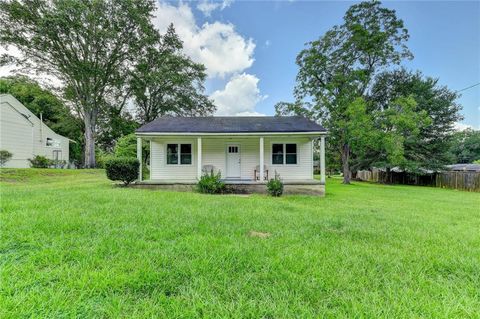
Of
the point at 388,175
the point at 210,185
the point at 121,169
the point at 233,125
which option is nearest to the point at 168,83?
the point at 233,125

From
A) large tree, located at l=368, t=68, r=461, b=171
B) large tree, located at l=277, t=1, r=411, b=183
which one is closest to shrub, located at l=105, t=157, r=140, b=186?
large tree, located at l=277, t=1, r=411, b=183

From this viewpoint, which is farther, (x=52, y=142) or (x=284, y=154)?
(x=52, y=142)

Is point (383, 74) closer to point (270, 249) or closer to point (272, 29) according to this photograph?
point (272, 29)

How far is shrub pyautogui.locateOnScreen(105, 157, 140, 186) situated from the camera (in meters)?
9.70

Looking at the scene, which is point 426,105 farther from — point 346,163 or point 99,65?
point 99,65

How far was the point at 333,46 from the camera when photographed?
64.1ft

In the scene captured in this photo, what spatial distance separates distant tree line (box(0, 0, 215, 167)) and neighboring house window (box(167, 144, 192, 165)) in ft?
41.3

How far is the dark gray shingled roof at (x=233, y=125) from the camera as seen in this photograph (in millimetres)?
10898

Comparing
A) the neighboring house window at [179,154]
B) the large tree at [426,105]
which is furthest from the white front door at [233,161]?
the large tree at [426,105]

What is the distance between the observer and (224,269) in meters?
2.49

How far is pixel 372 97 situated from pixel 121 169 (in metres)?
23.8

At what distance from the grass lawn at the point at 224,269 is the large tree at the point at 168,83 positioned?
20.6 m

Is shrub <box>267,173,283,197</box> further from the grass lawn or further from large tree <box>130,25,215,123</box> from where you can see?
large tree <box>130,25,215,123</box>

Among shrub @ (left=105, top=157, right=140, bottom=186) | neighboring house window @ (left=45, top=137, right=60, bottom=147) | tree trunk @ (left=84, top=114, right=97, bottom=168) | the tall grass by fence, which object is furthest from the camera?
neighboring house window @ (left=45, top=137, right=60, bottom=147)
